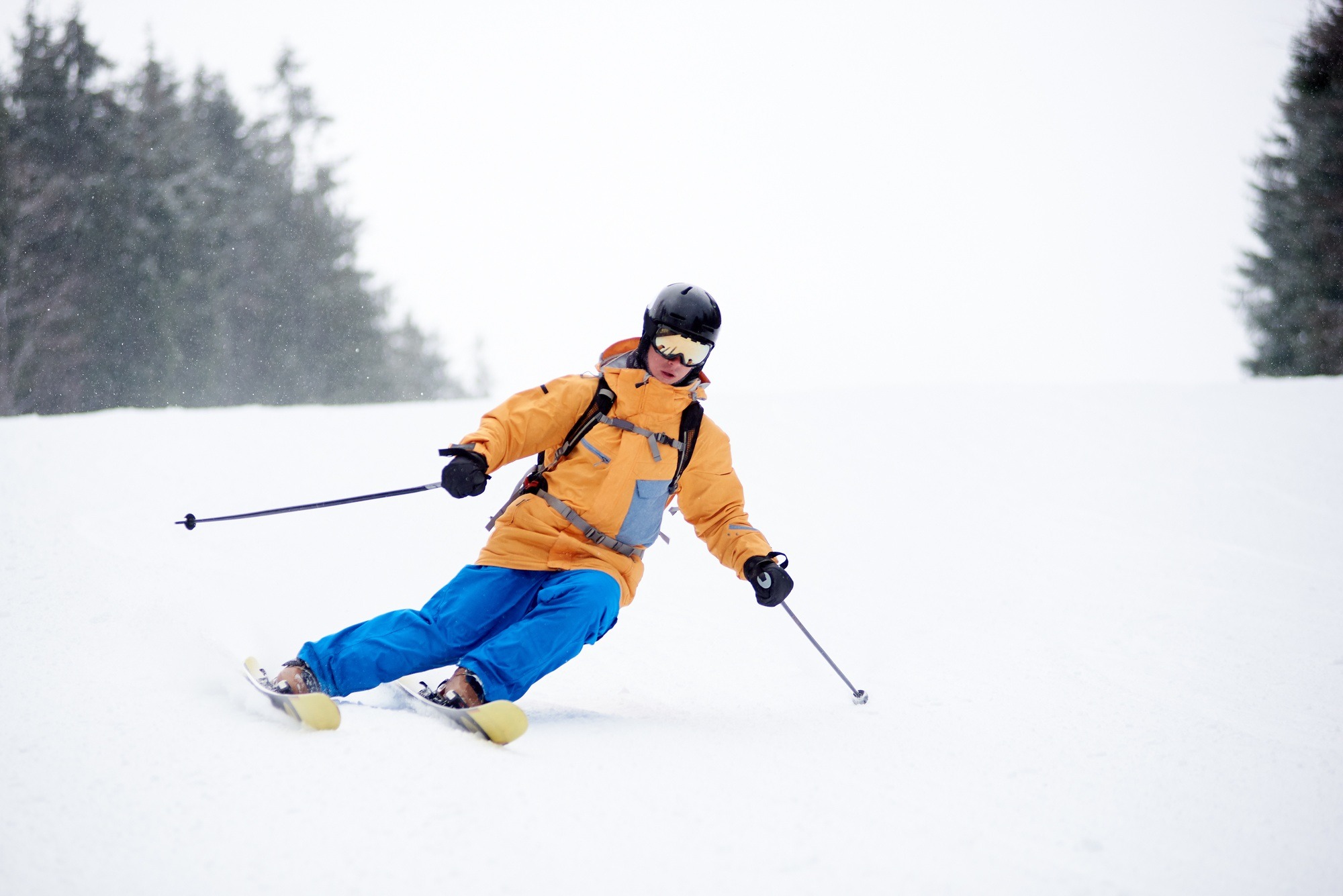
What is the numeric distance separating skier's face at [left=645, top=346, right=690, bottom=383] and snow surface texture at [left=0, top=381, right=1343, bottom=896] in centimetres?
116

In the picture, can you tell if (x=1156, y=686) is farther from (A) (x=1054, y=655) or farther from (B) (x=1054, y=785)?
(B) (x=1054, y=785)

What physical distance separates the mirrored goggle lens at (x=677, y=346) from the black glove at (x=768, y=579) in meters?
0.75

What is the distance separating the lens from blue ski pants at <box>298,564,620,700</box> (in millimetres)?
2691

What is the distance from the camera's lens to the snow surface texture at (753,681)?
1.81m

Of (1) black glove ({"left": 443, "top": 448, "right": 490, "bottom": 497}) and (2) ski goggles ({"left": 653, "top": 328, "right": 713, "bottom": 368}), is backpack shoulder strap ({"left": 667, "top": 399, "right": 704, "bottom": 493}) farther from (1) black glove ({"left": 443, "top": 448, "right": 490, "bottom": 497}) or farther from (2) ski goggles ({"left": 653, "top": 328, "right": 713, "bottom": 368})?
(1) black glove ({"left": 443, "top": 448, "right": 490, "bottom": 497})

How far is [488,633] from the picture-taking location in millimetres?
3016

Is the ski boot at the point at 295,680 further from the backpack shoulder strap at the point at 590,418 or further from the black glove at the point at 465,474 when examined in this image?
the backpack shoulder strap at the point at 590,418

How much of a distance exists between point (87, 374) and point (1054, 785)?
22602mm

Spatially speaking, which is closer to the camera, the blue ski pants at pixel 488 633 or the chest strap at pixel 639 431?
the blue ski pants at pixel 488 633

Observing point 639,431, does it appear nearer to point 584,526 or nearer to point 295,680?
point 584,526

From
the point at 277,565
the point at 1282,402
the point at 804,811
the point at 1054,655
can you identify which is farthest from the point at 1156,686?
the point at 1282,402

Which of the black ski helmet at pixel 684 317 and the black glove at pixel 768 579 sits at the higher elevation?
the black ski helmet at pixel 684 317

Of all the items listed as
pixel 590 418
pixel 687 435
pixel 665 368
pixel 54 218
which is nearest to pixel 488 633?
pixel 590 418

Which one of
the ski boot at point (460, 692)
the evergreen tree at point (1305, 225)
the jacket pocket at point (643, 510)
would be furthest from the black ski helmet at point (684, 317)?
the evergreen tree at point (1305, 225)
